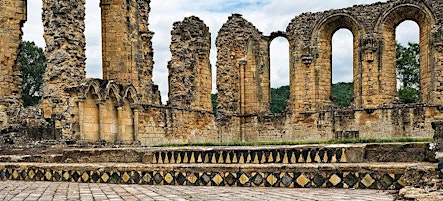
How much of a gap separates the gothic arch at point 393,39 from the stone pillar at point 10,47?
14.6 meters

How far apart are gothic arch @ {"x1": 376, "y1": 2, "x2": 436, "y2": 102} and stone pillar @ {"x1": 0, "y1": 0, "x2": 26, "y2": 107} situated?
48.0 feet

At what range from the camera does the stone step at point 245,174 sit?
6.76 meters

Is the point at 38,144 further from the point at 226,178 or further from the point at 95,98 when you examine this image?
the point at 226,178

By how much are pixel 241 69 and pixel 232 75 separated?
0.51 meters

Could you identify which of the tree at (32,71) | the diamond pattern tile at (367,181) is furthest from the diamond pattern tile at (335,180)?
the tree at (32,71)

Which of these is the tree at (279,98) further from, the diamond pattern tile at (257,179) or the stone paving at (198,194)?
the stone paving at (198,194)

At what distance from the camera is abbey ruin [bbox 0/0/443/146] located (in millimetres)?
18422

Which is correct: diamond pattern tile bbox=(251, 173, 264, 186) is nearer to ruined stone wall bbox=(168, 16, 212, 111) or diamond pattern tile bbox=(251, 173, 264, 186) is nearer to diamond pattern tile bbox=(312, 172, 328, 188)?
diamond pattern tile bbox=(312, 172, 328, 188)

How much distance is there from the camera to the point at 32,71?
47156 millimetres

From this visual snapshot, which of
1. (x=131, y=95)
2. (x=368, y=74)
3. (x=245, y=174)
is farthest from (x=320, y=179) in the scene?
(x=368, y=74)

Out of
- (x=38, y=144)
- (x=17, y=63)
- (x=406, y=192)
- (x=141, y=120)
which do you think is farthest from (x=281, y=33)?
(x=406, y=192)

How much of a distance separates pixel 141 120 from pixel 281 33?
10.9m

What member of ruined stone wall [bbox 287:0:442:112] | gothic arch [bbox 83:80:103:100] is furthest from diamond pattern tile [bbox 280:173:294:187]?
ruined stone wall [bbox 287:0:442:112]

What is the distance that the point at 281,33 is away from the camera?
2742 cm
